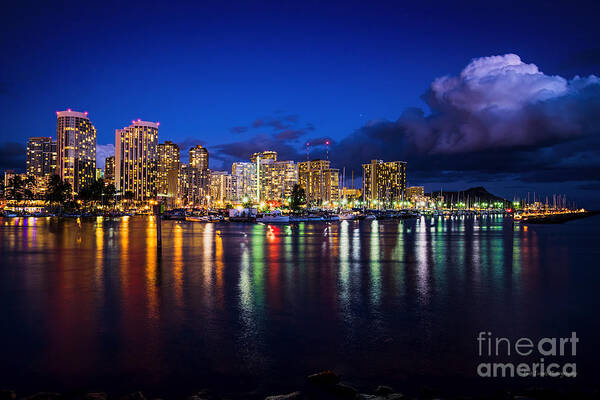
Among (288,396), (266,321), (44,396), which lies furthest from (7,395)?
(266,321)

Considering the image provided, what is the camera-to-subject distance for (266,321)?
574 inches

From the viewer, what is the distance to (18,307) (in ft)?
54.0

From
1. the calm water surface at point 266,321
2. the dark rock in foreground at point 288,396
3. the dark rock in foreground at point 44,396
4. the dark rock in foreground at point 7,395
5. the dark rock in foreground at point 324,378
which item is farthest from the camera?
the calm water surface at point 266,321

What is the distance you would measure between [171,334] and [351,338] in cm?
547

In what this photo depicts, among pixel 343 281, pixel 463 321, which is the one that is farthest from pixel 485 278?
pixel 463 321

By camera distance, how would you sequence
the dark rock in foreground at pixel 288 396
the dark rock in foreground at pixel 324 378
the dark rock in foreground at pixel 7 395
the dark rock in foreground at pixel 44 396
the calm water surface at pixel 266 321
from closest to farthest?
the dark rock in foreground at pixel 44 396, the dark rock in foreground at pixel 7 395, the dark rock in foreground at pixel 288 396, the dark rock in foreground at pixel 324 378, the calm water surface at pixel 266 321

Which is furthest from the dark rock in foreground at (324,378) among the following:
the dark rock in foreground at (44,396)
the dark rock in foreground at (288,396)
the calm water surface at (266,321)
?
the dark rock in foreground at (44,396)

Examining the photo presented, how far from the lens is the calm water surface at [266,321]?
33.6 feet

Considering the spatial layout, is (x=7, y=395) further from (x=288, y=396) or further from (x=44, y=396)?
(x=288, y=396)

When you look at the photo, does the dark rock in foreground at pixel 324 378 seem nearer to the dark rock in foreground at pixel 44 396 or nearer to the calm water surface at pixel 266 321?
the calm water surface at pixel 266 321

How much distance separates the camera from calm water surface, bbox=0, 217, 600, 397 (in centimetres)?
1023

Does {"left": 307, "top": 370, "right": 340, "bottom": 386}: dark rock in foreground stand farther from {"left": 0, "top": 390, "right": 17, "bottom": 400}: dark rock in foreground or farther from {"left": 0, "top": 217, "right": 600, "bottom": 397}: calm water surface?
{"left": 0, "top": 390, "right": 17, "bottom": 400}: dark rock in foreground

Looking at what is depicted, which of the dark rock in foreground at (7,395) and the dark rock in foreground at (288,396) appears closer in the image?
the dark rock in foreground at (7,395)

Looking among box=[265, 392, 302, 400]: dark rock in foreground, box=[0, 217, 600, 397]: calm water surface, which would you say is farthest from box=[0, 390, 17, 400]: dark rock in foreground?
box=[265, 392, 302, 400]: dark rock in foreground
